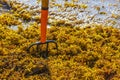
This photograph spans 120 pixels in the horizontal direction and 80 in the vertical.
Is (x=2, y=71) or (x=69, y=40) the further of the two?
(x=69, y=40)

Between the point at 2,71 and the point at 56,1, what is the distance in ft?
8.06

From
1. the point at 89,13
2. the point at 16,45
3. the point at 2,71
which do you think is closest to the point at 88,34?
the point at 89,13

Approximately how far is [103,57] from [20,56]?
115 cm

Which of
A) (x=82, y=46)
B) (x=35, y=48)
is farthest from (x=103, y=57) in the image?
(x=35, y=48)

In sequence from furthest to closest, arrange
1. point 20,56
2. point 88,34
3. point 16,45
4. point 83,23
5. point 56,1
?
1. point 56,1
2. point 83,23
3. point 88,34
4. point 16,45
5. point 20,56

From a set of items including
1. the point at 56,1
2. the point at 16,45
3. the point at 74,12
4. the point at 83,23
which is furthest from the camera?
the point at 56,1

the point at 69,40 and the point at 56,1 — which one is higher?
the point at 56,1

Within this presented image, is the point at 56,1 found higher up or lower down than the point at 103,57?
higher up

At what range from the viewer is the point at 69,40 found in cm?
439

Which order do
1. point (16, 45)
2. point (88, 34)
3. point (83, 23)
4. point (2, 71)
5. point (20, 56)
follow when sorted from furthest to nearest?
1. point (83, 23)
2. point (88, 34)
3. point (16, 45)
4. point (20, 56)
5. point (2, 71)

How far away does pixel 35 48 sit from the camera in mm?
4137

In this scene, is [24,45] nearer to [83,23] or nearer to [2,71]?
[2,71]

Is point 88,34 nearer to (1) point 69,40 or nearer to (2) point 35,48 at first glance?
(1) point 69,40

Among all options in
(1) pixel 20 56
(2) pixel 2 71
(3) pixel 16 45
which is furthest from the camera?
(3) pixel 16 45
